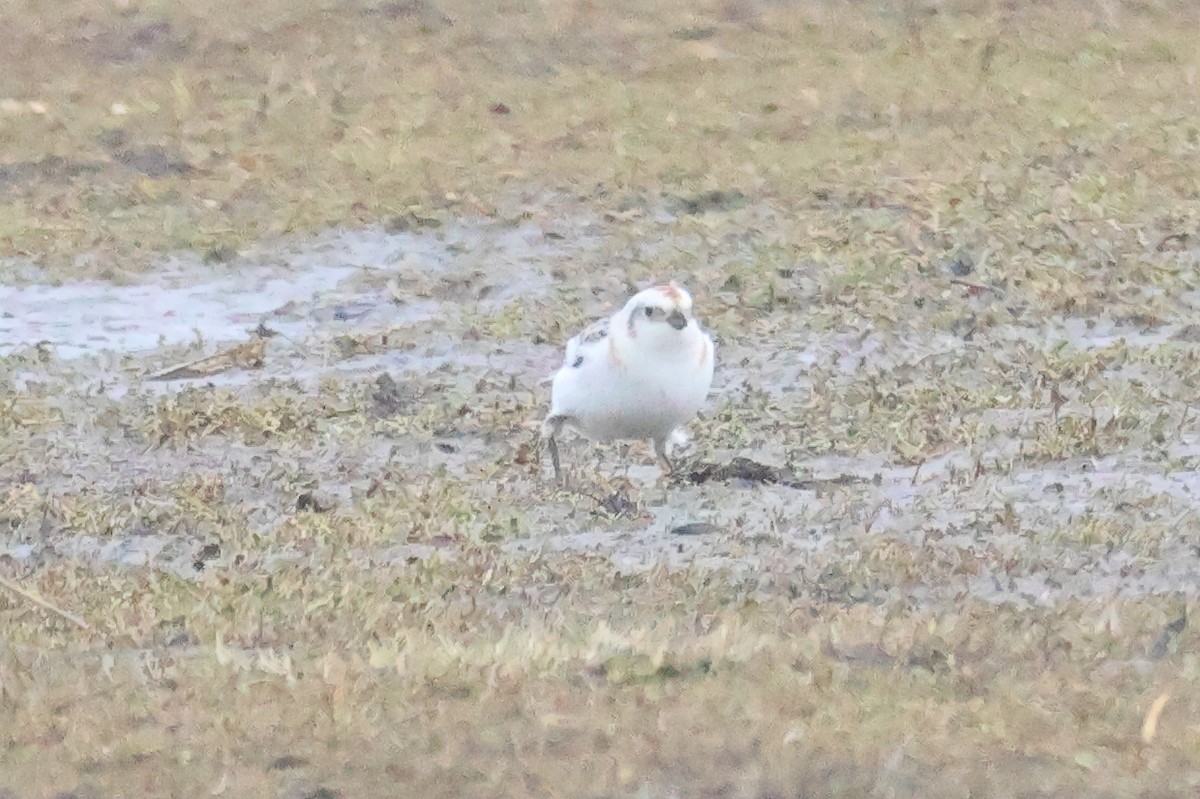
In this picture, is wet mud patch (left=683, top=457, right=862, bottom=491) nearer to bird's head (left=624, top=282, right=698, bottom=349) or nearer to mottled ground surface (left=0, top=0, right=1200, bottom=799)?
mottled ground surface (left=0, top=0, right=1200, bottom=799)

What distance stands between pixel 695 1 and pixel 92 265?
19.3 ft

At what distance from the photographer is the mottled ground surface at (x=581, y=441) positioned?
5.13 meters

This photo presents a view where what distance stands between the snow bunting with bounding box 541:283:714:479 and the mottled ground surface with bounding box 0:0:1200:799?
233 millimetres

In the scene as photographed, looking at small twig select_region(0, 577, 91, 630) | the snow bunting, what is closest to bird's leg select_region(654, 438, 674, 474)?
the snow bunting

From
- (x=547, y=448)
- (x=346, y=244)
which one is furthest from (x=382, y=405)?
(x=346, y=244)

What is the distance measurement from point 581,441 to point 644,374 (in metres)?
1.02

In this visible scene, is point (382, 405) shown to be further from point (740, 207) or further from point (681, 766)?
point (681, 766)

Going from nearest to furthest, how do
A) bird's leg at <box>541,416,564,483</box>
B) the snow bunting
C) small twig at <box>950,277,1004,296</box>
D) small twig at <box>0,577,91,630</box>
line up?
small twig at <box>0,577,91,630</box>, the snow bunting, bird's leg at <box>541,416,564,483</box>, small twig at <box>950,277,1004,296</box>

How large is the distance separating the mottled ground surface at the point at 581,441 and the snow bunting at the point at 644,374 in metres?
0.23

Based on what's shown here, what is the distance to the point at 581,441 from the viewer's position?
9047 mm

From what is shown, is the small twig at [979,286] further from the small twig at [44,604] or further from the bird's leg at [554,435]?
the small twig at [44,604]

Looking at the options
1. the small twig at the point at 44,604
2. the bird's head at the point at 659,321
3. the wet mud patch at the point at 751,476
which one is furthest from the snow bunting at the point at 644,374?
the small twig at the point at 44,604

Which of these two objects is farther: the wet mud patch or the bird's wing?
the bird's wing

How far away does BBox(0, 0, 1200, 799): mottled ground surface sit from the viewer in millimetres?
5133
